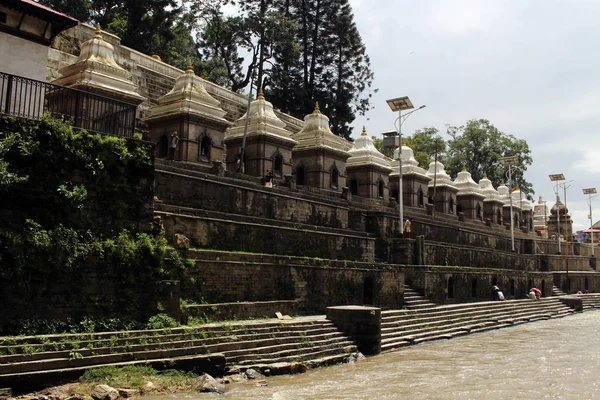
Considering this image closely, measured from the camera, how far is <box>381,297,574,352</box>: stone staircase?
53.2 feet

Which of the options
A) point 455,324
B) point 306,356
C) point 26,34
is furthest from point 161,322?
point 455,324

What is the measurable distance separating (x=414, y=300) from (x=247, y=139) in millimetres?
8937

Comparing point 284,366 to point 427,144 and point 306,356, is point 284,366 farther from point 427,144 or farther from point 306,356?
point 427,144

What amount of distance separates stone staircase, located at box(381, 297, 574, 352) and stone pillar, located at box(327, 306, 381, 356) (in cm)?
86

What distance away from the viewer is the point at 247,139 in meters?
23.2

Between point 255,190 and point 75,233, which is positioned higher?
point 255,190

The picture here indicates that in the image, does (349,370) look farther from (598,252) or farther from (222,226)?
(598,252)

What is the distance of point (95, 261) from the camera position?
35.0 ft

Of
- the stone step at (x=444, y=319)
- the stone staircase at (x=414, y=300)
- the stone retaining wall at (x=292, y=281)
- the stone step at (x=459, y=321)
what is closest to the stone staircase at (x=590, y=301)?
the stone step at (x=459, y=321)

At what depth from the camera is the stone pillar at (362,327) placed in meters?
13.9

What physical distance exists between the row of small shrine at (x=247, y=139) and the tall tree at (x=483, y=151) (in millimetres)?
20081

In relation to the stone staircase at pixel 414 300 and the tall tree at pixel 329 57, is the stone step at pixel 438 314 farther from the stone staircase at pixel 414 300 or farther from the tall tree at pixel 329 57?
the tall tree at pixel 329 57

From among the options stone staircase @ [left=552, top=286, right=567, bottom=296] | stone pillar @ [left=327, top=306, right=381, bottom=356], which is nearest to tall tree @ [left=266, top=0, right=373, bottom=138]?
stone staircase @ [left=552, top=286, right=567, bottom=296]

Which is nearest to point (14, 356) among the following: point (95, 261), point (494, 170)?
point (95, 261)
